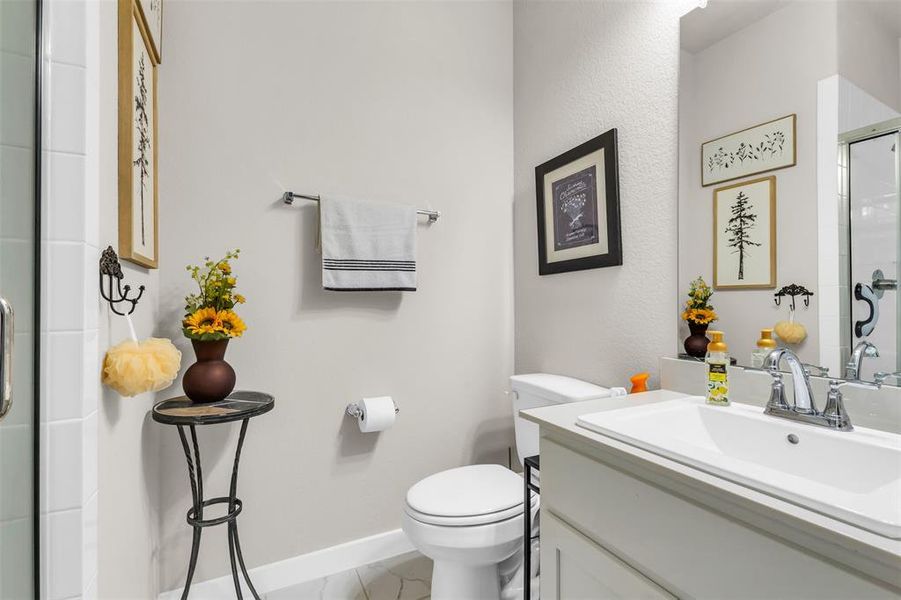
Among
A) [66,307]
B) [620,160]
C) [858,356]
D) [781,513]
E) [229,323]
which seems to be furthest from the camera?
[620,160]

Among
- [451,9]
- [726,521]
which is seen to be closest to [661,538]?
[726,521]

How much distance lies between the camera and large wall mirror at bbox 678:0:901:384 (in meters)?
0.91

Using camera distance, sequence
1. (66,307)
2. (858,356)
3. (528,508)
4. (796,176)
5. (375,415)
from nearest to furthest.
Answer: (66,307)
(858,356)
(796,176)
(528,508)
(375,415)

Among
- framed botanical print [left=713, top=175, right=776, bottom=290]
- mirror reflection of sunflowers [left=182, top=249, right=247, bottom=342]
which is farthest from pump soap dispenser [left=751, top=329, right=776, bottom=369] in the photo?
mirror reflection of sunflowers [left=182, top=249, right=247, bottom=342]

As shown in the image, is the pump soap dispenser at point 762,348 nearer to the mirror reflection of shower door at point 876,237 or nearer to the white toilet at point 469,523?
the mirror reflection of shower door at point 876,237

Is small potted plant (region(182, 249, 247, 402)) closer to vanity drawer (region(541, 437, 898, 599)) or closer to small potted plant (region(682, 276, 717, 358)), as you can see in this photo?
vanity drawer (region(541, 437, 898, 599))

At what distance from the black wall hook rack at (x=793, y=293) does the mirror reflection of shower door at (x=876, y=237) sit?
0.28ft

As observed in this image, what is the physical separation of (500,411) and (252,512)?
1.11 metres

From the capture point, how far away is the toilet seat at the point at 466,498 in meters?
1.24

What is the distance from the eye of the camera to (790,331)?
1.05m

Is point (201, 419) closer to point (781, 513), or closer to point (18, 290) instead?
point (18, 290)

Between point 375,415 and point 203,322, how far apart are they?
0.69 meters

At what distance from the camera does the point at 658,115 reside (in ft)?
4.52

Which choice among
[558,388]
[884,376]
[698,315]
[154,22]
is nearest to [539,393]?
[558,388]
